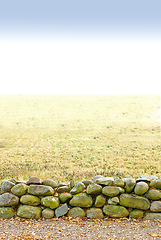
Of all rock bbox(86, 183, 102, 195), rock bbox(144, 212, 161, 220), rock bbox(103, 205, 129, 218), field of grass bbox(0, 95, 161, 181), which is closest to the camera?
rock bbox(144, 212, 161, 220)

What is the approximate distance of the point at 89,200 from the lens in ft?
25.3

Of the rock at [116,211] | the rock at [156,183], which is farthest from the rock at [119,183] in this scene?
the rock at [156,183]

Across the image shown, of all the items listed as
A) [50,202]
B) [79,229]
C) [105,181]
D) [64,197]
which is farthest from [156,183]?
[50,202]

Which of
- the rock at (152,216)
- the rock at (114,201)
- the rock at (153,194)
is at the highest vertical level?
the rock at (153,194)

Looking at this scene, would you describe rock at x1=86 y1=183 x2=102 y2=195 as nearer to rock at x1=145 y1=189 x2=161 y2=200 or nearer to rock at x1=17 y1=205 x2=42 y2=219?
rock at x1=145 y1=189 x2=161 y2=200

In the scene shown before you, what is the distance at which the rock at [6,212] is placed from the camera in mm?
7609

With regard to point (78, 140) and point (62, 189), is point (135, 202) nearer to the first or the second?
point (62, 189)

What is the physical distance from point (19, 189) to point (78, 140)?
13328 millimetres

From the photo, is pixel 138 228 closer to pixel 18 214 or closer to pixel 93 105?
pixel 18 214

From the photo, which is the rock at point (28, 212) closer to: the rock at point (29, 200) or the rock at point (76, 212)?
the rock at point (29, 200)

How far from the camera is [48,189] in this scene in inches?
311

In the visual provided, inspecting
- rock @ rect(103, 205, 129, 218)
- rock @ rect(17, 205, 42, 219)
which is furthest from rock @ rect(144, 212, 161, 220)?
rock @ rect(17, 205, 42, 219)

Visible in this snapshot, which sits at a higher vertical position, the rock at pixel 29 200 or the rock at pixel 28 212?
the rock at pixel 29 200

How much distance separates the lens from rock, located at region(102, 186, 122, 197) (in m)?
7.70
